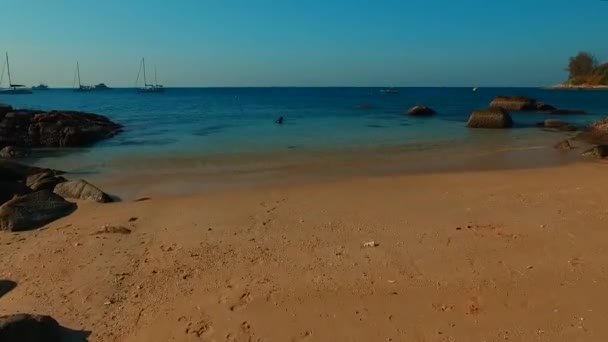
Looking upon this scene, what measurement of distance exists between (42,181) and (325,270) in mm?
8980

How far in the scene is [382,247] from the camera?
741 centimetres

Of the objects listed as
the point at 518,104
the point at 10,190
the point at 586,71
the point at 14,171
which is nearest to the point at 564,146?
the point at 10,190

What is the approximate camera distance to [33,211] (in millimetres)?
9406

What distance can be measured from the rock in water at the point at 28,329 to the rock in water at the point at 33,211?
4752 mm

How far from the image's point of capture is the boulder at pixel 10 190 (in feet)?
35.7

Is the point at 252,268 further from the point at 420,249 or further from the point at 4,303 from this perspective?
the point at 4,303

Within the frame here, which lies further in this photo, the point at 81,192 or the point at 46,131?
the point at 46,131

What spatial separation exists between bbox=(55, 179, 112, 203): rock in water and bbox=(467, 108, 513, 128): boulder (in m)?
26.4

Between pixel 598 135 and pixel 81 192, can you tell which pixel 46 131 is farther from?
pixel 598 135

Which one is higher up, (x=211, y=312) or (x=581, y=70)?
(x=581, y=70)

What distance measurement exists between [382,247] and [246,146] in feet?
50.2

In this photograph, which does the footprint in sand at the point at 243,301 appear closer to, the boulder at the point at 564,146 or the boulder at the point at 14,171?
the boulder at the point at 14,171

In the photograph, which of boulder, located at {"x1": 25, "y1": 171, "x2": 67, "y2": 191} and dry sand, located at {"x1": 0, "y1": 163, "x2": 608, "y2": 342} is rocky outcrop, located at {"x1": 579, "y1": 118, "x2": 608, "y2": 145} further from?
boulder, located at {"x1": 25, "y1": 171, "x2": 67, "y2": 191}

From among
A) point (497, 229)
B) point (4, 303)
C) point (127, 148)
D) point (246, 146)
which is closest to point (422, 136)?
point (246, 146)
